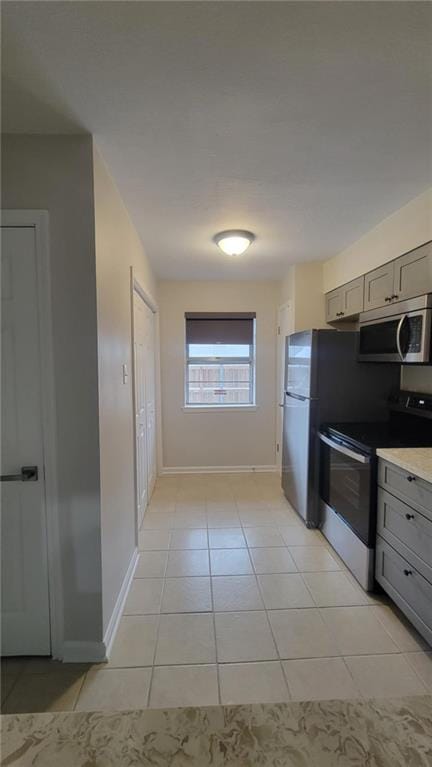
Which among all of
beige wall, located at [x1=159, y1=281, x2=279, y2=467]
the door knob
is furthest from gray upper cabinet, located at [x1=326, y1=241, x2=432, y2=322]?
the door knob

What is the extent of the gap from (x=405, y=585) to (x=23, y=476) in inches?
77.7

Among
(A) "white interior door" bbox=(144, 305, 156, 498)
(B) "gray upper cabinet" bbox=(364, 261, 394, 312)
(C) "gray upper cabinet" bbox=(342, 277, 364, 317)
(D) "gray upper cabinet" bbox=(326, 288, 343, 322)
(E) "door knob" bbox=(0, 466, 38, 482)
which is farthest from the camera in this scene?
(A) "white interior door" bbox=(144, 305, 156, 498)

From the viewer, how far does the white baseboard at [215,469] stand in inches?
173

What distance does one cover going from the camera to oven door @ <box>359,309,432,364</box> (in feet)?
6.56

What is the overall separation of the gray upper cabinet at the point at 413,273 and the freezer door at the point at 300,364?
2.44 ft

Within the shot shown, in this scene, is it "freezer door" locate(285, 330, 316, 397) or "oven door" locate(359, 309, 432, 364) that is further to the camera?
"freezer door" locate(285, 330, 316, 397)

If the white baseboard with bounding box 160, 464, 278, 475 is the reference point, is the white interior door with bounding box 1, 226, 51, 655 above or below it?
above

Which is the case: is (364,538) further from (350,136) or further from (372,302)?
(350,136)

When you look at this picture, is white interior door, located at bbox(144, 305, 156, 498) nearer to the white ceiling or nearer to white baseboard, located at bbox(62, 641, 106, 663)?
the white ceiling

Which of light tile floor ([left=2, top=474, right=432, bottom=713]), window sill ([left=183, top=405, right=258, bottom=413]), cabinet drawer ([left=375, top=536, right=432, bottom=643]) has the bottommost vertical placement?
light tile floor ([left=2, top=474, right=432, bottom=713])

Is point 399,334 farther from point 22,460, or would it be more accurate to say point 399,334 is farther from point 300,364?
point 22,460

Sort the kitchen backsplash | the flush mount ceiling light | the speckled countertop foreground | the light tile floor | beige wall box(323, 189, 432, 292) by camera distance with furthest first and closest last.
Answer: the flush mount ceiling light
the kitchen backsplash
beige wall box(323, 189, 432, 292)
the light tile floor
the speckled countertop foreground

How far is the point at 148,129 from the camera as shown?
1.52 meters

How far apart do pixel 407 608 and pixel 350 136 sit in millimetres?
2294
